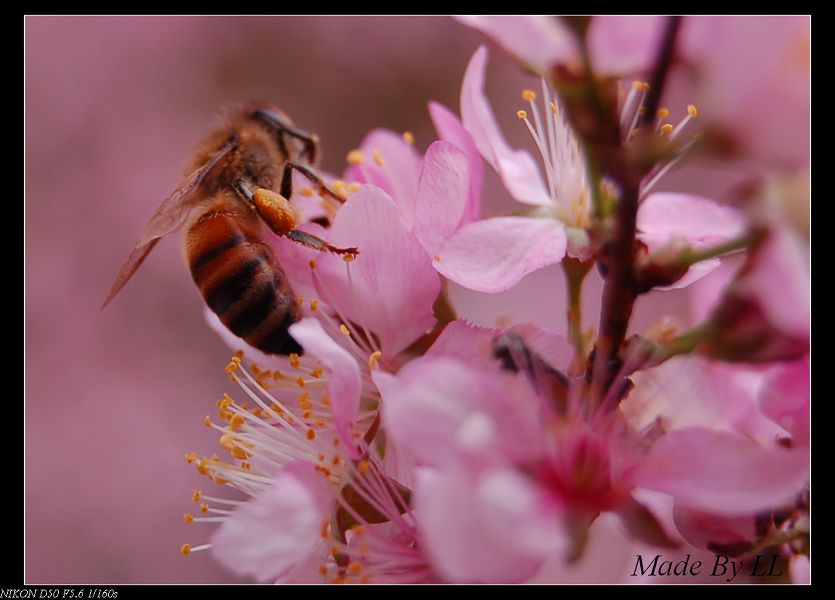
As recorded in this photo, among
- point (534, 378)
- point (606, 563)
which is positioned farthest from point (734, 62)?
point (606, 563)

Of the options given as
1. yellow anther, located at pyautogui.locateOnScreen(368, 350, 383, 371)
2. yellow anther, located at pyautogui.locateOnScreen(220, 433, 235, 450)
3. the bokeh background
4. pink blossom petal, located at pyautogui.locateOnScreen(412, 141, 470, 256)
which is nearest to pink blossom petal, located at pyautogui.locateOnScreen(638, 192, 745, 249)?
pink blossom petal, located at pyautogui.locateOnScreen(412, 141, 470, 256)

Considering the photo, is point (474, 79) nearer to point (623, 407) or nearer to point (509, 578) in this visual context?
point (623, 407)

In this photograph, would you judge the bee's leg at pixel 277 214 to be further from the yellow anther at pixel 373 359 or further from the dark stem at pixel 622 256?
the dark stem at pixel 622 256

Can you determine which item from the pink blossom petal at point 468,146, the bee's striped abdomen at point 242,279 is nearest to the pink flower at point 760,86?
the pink blossom petal at point 468,146

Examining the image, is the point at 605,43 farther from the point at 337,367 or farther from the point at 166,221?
the point at 166,221

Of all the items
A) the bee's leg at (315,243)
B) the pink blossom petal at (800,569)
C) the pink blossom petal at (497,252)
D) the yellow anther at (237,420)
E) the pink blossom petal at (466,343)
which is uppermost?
the bee's leg at (315,243)

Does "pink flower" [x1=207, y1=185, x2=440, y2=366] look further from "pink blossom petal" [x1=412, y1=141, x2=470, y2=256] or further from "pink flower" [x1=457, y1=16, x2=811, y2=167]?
"pink flower" [x1=457, y1=16, x2=811, y2=167]
